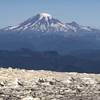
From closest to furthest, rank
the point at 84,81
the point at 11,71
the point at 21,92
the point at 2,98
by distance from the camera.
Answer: the point at 2,98 → the point at 21,92 → the point at 84,81 → the point at 11,71

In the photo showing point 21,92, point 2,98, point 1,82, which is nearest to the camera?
point 2,98

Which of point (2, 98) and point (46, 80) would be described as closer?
point (2, 98)

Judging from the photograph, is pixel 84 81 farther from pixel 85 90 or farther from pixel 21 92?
pixel 21 92

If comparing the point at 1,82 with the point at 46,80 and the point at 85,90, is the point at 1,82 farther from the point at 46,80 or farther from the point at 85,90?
the point at 85,90

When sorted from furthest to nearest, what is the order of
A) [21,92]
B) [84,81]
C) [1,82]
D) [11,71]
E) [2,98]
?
[11,71]
[84,81]
[1,82]
[21,92]
[2,98]

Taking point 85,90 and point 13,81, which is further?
point 13,81

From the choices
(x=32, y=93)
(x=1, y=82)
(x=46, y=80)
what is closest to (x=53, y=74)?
(x=46, y=80)
